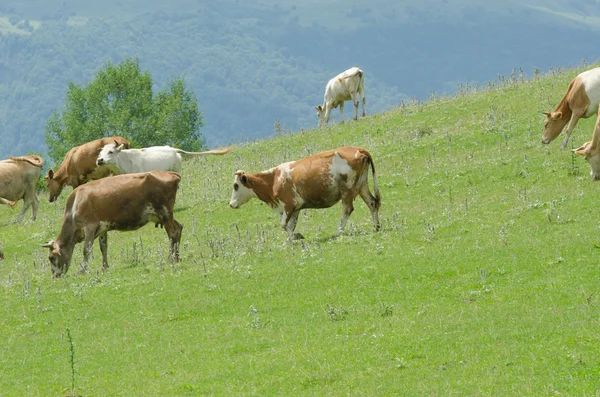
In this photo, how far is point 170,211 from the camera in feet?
80.9

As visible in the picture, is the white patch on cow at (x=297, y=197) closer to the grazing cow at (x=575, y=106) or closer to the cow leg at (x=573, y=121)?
the grazing cow at (x=575, y=106)

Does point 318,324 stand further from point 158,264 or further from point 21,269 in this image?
point 21,269

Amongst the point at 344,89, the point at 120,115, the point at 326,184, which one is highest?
the point at 120,115

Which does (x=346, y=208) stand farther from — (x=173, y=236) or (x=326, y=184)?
(x=173, y=236)

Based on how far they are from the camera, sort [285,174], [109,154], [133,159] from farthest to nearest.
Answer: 1. [133,159]
2. [109,154]
3. [285,174]

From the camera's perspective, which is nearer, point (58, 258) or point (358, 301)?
point (358, 301)

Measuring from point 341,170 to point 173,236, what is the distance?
4274 millimetres

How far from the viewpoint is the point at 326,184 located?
2430cm

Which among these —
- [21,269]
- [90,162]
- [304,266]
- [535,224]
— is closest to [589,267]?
[535,224]

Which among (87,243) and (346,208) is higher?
(346,208)

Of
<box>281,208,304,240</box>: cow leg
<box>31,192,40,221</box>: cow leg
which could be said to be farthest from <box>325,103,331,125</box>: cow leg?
<box>281,208,304,240</box>: cow leg

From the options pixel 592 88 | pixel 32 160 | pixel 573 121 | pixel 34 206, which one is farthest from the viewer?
pixel 32 160

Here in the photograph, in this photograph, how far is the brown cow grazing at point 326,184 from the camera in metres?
24.2

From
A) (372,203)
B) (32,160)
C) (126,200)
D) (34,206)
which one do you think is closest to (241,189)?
(126,200)
